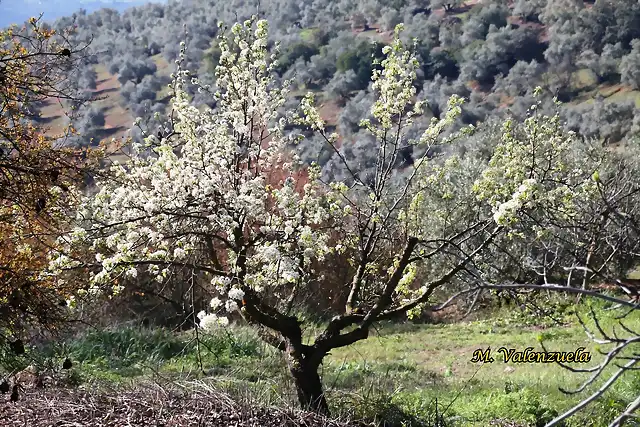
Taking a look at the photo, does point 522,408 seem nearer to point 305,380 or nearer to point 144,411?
point 305,380

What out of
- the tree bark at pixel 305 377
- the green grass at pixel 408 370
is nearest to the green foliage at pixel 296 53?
the green grass at pixel 408 370

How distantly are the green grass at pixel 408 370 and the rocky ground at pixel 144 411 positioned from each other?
18.7 inches

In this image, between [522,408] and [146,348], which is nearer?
[522,408]

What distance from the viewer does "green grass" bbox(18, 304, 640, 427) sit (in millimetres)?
5566

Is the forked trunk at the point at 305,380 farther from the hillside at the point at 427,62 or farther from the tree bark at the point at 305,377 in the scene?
the hillside at the point at 427,62

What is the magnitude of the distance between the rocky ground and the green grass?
1.55 ft

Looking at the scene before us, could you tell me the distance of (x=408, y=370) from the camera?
8734 millimetres

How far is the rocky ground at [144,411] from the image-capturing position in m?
4.22

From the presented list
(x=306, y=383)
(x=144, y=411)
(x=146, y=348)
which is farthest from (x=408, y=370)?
(x=144, y=411)

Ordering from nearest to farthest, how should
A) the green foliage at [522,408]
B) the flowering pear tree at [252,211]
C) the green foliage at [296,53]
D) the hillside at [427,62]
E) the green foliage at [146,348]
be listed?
1. the flowering pear tree at [252,211]
2. the green foliage at [522,408]
3. the green foliage at [146,348]
4. the hillside at [427,62]
5. the green foliage at [296,53]

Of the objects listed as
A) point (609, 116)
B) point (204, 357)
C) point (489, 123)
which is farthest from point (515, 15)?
point (204, 357)

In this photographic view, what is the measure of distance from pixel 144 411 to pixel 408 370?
16.9ft

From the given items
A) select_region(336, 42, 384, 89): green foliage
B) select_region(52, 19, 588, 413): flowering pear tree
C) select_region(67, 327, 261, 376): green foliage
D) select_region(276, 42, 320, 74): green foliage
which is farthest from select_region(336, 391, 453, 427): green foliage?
select_region(276, 42, 320, 74): green foliage
